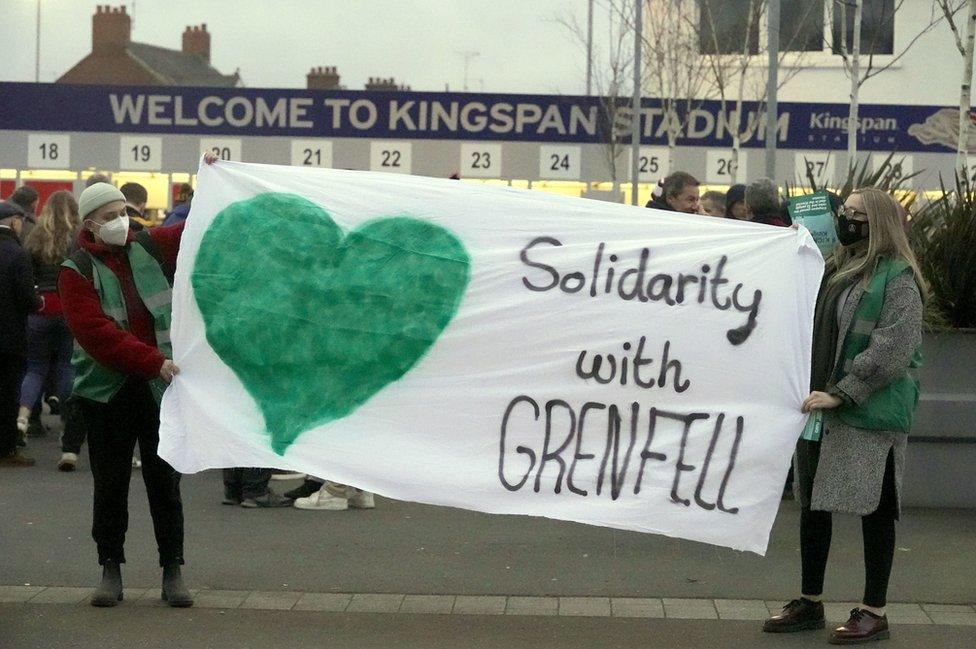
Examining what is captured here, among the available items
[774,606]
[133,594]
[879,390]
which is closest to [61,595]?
[133,594]

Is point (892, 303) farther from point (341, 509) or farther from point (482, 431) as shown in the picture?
point (341, 509)

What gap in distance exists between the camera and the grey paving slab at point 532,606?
652 cm

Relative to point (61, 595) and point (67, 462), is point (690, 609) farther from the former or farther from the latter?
point (67, 462)

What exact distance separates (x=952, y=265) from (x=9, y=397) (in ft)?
21.2

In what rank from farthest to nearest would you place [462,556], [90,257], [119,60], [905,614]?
[119,60] < [462,556] < [905,614] < [90,257]

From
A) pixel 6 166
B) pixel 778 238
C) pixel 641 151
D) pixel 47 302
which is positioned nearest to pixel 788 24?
pixel 641 151

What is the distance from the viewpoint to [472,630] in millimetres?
6207

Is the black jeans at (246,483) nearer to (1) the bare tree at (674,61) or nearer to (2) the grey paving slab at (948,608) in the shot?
(2) the grey paving slab at (948,608)

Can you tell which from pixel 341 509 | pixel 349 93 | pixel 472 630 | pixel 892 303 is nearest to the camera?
pixel 892 303

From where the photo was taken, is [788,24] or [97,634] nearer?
[97,634]

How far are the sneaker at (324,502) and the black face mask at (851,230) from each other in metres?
4.05

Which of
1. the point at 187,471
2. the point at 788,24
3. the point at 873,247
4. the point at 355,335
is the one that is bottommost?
the point at 187,471

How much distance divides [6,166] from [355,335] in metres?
26.2

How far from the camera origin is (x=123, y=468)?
21.3 ft
